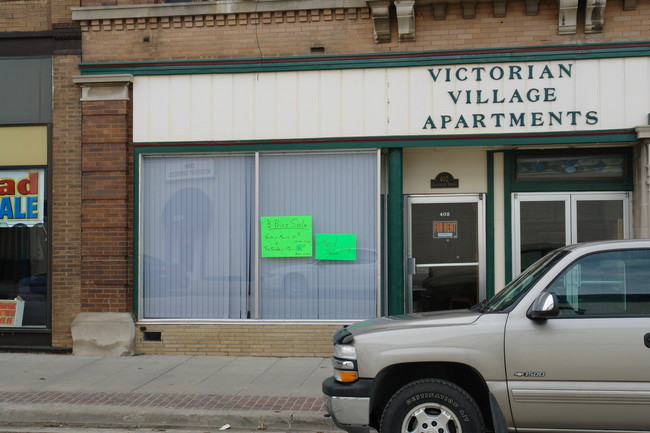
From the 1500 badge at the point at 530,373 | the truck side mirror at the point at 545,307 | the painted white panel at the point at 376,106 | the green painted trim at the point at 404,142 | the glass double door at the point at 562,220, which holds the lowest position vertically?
the 1500 badge at the point at 530,373

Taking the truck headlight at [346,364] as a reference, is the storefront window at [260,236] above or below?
above

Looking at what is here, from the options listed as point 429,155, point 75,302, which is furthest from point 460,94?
point 75,302

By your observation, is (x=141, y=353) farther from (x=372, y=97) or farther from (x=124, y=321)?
(x=372, y=97)

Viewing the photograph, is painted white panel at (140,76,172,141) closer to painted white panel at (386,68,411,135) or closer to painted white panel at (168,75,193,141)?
painted white panel at (168,75,193,141)

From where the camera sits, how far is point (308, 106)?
10219mm

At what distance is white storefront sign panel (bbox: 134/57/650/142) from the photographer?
9.73m

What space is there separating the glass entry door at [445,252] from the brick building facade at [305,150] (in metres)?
0.03

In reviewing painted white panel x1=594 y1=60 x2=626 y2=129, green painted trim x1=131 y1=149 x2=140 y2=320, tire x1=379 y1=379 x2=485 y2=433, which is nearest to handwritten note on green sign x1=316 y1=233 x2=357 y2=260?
green painted trim x1=131 y1=149 x2=140 y2=320

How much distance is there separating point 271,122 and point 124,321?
3.66 meters

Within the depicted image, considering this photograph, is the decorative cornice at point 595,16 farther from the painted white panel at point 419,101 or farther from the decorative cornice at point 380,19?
the decorative cornice at point 380,19

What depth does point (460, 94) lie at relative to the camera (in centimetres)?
996

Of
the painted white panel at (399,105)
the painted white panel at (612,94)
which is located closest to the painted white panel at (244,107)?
the painted white panel at (399,105)

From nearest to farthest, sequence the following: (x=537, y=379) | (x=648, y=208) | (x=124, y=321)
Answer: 1. (x=537, y=379)
2. (x=648, y=208)
3. (x=124, y=321)

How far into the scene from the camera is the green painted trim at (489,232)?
1038 cm
